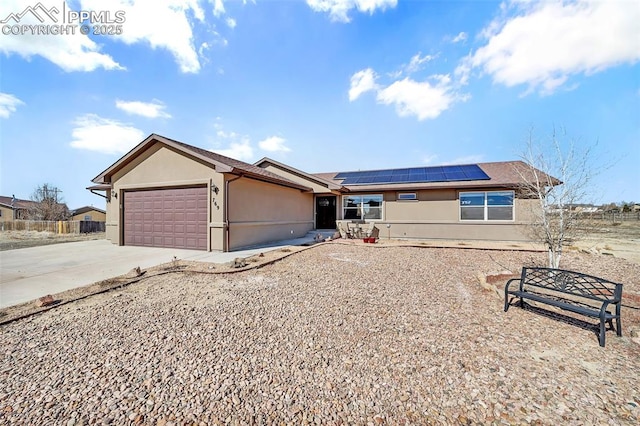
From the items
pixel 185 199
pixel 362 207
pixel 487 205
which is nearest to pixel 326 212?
pixel 362 207

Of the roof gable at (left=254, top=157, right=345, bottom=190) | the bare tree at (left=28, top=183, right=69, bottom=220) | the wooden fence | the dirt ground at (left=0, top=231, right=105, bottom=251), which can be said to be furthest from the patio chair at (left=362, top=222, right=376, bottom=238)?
the bare tree at (left=28, top=183, right=69, bottom=220)

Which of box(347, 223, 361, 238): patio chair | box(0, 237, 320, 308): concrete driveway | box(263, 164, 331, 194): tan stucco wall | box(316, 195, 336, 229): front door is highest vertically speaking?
box(263, 164, 331, 194): tan stucco wall

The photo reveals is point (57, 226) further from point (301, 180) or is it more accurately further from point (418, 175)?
point (418, 175)

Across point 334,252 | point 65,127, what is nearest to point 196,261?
point 334,252

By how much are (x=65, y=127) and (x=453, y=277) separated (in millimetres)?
16107

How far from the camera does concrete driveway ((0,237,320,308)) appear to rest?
17.7 ft

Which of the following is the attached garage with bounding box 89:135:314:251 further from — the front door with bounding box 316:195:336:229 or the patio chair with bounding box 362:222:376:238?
the front door with bounding box 316:195:336:229

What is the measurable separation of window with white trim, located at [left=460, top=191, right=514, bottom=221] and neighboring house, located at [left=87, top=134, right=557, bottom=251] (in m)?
0.05

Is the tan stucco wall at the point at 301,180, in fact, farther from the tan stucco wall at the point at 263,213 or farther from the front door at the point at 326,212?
the front door at the point at 326,212

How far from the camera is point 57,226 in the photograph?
22.2 meters

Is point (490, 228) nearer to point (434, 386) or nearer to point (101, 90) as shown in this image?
point (434, 386)

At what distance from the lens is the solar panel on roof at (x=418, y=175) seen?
560 inches

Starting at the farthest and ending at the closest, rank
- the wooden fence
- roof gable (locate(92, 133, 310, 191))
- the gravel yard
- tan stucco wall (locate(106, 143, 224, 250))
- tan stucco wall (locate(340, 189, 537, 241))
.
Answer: the wooden fence, tan stucco wall (locate(340, 189, 537, 241)), tan stucco wall (locate(106, 143, 224, 250)), roof gable (locate(92, 133, 310, 191)), the gravel yard

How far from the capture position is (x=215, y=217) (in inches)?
391
